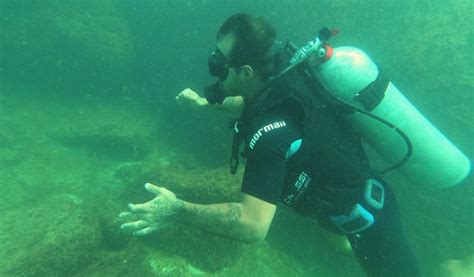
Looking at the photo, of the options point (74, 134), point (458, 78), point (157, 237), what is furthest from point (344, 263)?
point (74, 134)

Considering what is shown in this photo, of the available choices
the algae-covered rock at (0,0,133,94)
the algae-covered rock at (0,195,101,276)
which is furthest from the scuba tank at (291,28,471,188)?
the algae-covered rock at (0,0,133,94)

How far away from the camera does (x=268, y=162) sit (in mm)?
2332

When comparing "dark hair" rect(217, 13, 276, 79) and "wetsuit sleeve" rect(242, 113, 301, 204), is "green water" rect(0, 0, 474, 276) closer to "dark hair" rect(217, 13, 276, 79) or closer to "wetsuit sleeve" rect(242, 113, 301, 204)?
"wetsuit sleeve" rect(242, 113, 301, 204)

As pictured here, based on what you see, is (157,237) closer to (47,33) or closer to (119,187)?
(119,187)

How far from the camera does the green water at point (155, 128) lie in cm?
518

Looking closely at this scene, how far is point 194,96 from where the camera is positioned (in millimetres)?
4621

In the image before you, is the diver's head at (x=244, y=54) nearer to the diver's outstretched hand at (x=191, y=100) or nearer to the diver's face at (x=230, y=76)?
the diver's face at (x=230, y=76)

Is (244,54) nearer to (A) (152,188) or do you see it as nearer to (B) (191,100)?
(A) (152,188)

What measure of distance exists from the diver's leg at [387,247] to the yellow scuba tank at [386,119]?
59cm

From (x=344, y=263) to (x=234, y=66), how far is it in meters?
4.72

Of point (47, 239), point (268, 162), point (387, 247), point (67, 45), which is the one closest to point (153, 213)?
point (268, 162)

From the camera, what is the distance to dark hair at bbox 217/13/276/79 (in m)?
2.79

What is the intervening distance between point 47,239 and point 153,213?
3.33 m

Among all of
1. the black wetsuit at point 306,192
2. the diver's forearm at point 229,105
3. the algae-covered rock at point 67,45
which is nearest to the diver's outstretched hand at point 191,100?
the diver's forearm at point 229,105
